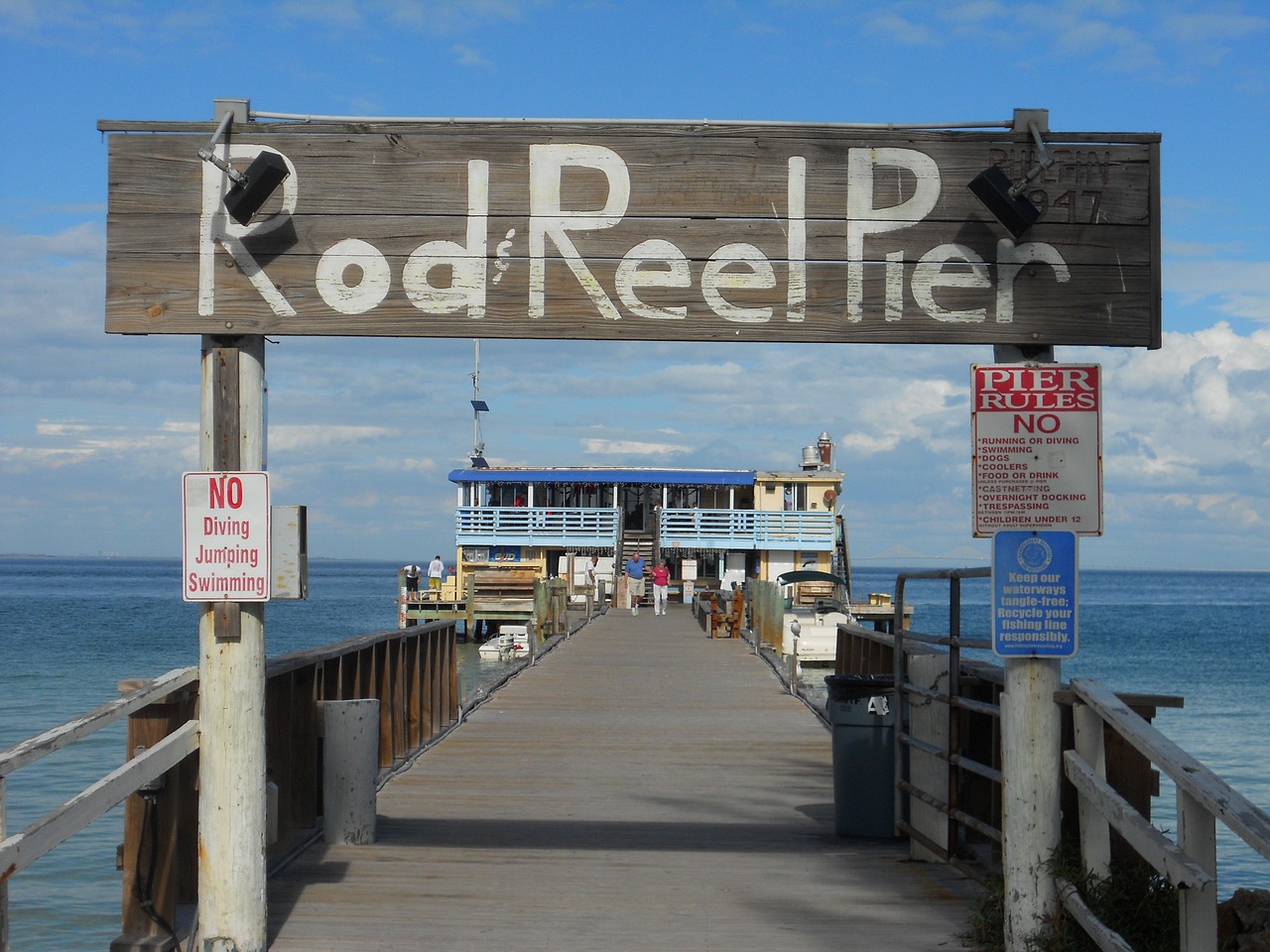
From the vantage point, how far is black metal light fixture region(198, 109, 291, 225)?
5477 mm

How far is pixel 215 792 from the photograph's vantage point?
5.50m

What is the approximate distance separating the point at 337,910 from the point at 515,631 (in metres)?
31.7

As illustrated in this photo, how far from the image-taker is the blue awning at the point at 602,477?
51.3m

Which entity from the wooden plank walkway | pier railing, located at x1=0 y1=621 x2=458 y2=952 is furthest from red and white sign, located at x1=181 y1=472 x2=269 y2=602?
the wooden plank walkway

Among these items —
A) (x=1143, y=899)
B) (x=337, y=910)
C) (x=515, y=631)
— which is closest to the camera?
(x=1143, y=899)

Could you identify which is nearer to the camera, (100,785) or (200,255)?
(100,785)

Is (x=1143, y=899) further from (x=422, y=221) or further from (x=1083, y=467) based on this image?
(x=422, y=221)

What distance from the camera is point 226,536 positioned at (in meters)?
5.53

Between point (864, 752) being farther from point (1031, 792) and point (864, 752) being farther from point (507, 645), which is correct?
point (507, 645)

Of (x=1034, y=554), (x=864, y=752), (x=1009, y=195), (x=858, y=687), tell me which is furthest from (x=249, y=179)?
(x=864, y=752)

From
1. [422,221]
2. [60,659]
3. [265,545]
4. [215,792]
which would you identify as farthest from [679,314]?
[60,659]

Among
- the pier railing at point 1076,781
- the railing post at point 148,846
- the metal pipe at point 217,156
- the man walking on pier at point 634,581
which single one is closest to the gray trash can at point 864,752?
the pier railing at point 1076,781

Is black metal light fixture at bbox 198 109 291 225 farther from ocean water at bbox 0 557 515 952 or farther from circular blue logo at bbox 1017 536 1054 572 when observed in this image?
ocean water at bbox 0 557 515 952

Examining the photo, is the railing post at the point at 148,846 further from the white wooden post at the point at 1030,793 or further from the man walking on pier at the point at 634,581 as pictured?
the man walking on pier at the point at 634,581
